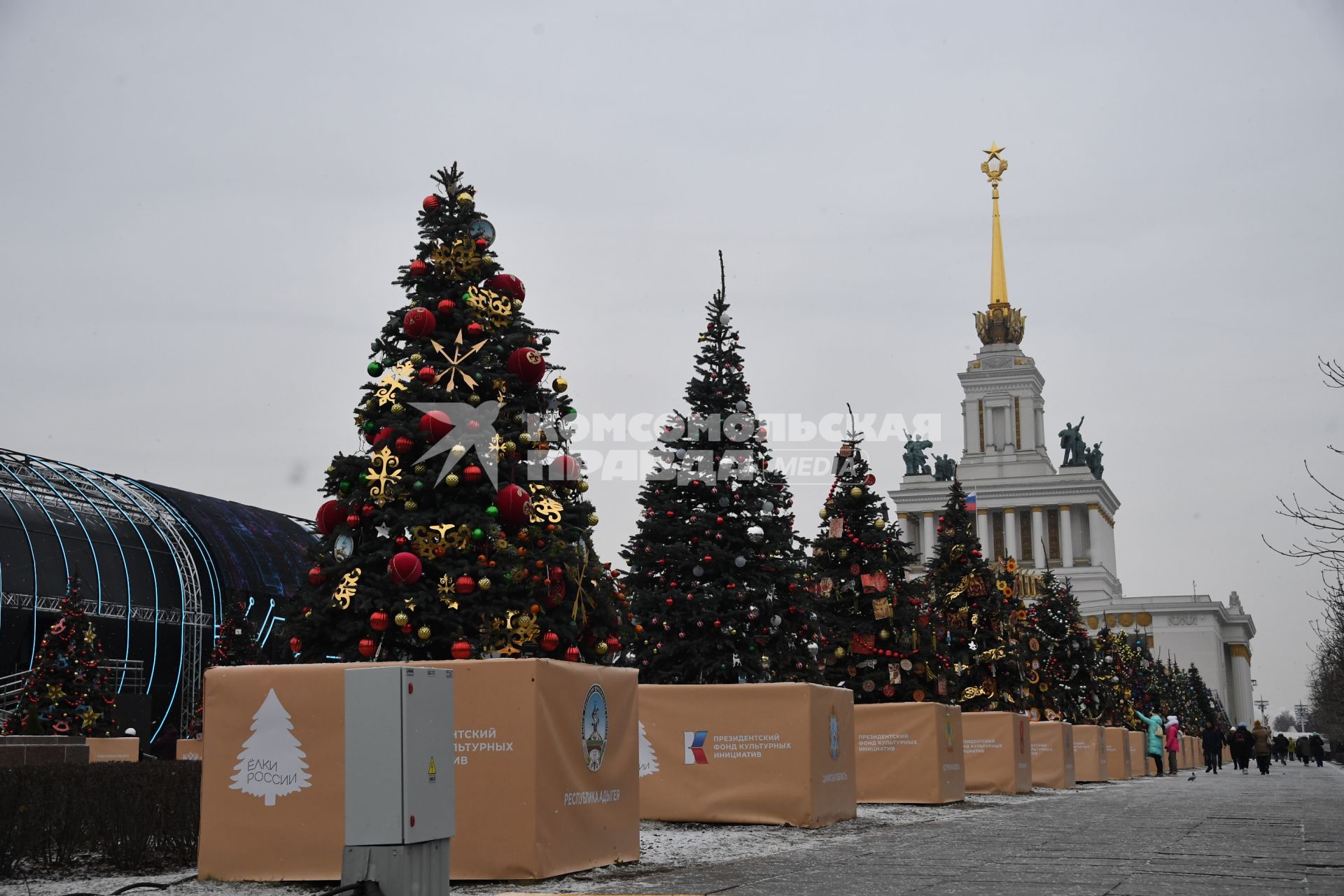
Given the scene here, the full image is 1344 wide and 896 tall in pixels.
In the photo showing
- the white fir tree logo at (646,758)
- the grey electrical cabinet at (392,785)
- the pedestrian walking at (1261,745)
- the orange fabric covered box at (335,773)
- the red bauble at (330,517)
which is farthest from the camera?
the pedestrian walking at (1261,745)

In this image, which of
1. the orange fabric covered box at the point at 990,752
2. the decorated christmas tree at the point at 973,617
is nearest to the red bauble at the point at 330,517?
the orange fabric covered box at the point at 990,752

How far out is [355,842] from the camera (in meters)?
7.43

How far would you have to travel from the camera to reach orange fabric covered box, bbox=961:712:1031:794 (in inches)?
971

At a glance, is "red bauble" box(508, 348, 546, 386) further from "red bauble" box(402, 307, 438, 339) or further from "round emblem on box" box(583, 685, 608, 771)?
"round emblem on box" box(583, 685, 608, 771)

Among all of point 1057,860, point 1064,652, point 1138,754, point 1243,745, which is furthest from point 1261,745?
point 1057,860

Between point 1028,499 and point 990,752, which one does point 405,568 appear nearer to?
point 990,752

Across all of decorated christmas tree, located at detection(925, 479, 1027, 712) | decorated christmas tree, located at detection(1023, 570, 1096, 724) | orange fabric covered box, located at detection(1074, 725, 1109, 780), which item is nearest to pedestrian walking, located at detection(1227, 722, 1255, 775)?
decorated christmas tree, located at detection(1023, 570, 1096, 724)

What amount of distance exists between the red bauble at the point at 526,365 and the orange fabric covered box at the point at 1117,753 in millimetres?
27952

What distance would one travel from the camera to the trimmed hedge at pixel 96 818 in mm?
11047

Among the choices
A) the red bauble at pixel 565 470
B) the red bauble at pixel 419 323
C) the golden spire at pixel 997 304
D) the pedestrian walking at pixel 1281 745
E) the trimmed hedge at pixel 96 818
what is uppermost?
the golden spire at pixel 997 304

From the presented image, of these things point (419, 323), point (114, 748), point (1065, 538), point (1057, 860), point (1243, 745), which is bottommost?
point (1243, 745)

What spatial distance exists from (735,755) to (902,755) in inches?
213

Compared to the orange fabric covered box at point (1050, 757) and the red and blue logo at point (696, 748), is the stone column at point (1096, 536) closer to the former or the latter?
the orange fabric covered box at point (1050, 757)

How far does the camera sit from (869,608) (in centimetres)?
2531
